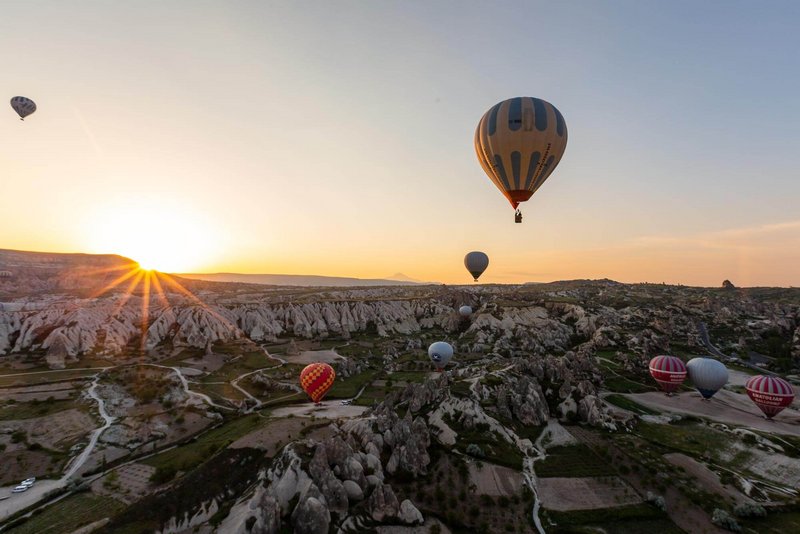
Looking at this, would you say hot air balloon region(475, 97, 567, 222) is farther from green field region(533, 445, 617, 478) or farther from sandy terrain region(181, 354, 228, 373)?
sandy terrain region(181, 354, 228, 373)

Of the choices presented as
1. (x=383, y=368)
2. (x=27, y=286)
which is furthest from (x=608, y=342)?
(x=27, y=286)

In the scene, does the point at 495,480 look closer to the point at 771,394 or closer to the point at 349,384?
the point at 349,384

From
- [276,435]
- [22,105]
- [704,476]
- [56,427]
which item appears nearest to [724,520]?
[704,476]

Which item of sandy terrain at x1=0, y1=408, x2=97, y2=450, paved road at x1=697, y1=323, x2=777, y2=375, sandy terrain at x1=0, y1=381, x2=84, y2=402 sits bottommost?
sandy terrain at x1=0, y1=408, x2=97, y2=450

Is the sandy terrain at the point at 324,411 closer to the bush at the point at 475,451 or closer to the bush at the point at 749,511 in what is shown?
the bush at the point at 475,451

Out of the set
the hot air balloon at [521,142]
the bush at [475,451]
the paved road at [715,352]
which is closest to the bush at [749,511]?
the bush at [475,451]

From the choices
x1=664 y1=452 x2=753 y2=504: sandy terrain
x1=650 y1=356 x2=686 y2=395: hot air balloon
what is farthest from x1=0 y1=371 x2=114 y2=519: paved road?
x1=650 y1=356 x2=686 y2=395: hot air balloon

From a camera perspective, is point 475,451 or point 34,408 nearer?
point 475,451

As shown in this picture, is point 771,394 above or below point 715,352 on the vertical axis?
above
